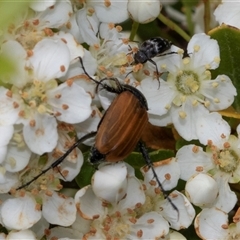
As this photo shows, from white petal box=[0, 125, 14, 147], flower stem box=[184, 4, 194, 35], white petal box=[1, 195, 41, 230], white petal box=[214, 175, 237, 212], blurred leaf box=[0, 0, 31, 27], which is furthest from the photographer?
flower stem box=[184, 4, 194, 35]

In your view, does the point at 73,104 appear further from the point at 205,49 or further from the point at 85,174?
the point at 205,49

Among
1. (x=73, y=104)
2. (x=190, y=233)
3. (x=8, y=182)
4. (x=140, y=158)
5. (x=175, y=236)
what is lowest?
(x=190, y=233)

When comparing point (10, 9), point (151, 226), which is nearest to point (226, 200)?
point (151, 226)

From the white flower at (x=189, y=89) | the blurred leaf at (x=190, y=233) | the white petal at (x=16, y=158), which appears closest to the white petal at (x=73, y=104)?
the white petal at (x=16, y=158)

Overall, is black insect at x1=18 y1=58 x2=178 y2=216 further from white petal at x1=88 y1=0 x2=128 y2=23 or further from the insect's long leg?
white petal at x1=88 y1=0 x2=128 y2=23

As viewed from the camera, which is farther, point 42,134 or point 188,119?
point 188,119

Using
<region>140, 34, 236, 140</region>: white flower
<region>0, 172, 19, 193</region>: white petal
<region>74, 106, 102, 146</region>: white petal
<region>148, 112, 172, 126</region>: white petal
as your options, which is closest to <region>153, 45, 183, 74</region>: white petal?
<region>140, 34, 236, 140</region>: white flower

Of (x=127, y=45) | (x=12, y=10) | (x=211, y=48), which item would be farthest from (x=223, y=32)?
(x=12, y=10)
